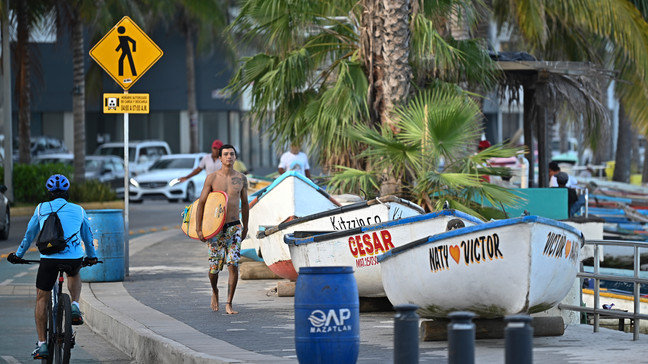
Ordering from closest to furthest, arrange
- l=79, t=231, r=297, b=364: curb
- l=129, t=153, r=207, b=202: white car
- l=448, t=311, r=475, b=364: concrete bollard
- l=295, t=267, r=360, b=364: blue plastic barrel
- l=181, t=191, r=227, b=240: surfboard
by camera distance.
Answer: l=448, t=311, r=475, b=364: concrete bollard < l=295, t=267, r=360, b=364: blue plastic barrel < l=79, t=231, r=297, b=364: curb < l=181, t=191, r=227, b=240: surfboard < l=129, t=153, r=207, b=202: white car

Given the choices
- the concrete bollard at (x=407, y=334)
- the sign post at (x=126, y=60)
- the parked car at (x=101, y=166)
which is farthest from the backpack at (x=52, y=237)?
the parked car at (x=101, y=166)

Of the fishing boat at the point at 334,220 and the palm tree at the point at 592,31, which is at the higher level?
the palm tree at the point at 592,31

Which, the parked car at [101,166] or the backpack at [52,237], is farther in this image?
the parked car at [101,166]

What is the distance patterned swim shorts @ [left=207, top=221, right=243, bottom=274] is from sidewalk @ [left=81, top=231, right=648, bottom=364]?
0.53 m

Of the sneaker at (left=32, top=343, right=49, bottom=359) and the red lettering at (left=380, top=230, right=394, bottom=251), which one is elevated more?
the red lettering at (left=380, top=230, right=394, bottom=251)

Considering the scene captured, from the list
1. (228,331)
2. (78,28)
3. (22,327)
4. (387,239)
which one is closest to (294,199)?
(387,239)

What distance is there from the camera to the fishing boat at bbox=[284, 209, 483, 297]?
36.6ft

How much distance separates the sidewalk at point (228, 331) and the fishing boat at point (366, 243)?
489mm

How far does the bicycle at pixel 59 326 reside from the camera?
9195mm

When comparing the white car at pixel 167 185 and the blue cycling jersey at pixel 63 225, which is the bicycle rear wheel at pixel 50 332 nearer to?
the blue cycling jersey at pixel 63 225

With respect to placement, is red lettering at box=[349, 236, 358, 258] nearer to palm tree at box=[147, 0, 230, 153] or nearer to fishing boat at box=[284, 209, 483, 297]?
fishing boat at box=[284, 209, 483, 297]

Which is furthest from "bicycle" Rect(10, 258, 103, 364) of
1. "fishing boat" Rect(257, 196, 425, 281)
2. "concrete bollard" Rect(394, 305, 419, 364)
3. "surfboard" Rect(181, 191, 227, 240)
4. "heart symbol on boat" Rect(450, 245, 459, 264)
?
"fishing boat" Rect(257, 196, 425, 281)

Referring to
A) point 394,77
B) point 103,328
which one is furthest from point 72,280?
point 394,77

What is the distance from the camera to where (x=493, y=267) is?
916cm
